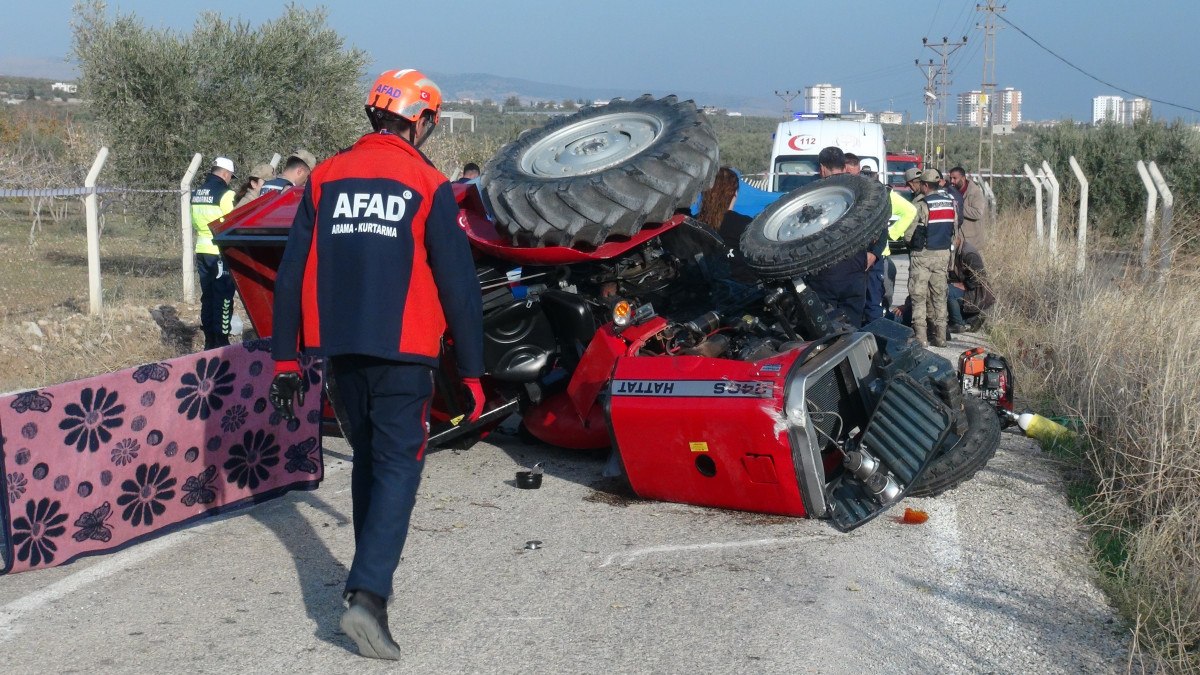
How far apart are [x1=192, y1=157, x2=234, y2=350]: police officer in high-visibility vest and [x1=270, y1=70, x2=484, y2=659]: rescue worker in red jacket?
6.50 metres

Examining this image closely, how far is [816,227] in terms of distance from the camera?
709cm

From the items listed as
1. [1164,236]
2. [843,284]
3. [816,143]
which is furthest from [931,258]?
[816,143]

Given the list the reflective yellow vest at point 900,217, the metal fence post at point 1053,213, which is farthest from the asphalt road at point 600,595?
the metal fence post at point 1053,213

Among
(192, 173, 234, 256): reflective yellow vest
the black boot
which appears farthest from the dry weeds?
(192, 173, 234, 256): reflective yellow vest

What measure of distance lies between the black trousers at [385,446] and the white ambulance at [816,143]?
16.9m

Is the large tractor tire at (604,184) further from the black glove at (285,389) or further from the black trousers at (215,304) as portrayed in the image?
the black trousers at (215,304)

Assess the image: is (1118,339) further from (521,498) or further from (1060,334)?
(521,498)

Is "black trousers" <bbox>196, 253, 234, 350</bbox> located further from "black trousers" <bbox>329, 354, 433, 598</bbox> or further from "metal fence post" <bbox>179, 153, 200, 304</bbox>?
"black trousers" <bbox>329, 354, 433, 598</bbox>

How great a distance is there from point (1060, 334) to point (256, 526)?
588 centimetres

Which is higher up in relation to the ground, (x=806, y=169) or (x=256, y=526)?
(x=806, y=169)

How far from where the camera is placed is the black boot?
4.03 meters

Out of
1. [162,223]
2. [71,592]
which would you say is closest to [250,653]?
[71,592]

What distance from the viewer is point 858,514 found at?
223 inches

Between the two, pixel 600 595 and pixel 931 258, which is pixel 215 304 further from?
pixel 600 595
